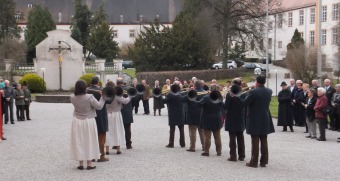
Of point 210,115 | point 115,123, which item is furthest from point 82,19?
point 210,115

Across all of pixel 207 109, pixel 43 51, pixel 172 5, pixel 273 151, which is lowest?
pixel 273 151

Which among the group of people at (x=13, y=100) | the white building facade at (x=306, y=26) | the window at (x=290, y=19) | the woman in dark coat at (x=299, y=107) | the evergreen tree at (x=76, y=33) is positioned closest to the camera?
the woman in dark coat at (x=299, y=107)

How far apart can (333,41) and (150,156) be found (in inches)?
2308

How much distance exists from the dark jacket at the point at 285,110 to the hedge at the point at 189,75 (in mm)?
25270

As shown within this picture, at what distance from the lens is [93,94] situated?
38.5 feet

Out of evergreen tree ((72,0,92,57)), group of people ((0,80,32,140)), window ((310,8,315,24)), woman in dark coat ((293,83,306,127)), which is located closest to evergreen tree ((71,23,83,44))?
evergreen tree ((72,0,92,57))

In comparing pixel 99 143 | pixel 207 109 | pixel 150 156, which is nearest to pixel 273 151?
pixel 207 109

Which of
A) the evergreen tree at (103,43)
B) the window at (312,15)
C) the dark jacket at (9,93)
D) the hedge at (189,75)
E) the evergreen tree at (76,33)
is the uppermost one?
the window at (312,15)

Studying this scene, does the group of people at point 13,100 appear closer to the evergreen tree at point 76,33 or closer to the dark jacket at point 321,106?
the dark jacket at point 321,106

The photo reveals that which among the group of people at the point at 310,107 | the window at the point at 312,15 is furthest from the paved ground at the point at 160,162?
the window at the point at 312,15

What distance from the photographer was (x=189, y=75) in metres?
46.9

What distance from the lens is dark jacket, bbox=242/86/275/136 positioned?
37.1 ft

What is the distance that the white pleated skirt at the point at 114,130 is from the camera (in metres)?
13.0

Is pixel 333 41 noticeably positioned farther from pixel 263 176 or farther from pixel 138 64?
pixel 263 176
